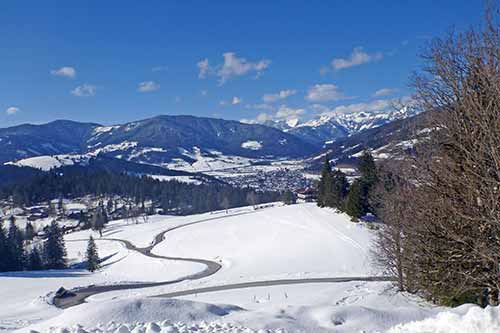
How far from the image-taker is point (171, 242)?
7288 cm

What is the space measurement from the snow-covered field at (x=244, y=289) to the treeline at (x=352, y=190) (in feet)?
7.71

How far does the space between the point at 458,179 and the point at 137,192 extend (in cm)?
16631

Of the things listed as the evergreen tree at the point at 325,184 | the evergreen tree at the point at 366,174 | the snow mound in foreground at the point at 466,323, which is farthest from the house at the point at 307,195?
the snow mound in foreground at the point at 466,323

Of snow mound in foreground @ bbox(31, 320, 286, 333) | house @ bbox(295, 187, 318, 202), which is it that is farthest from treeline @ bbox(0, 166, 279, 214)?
snow mound in foreground @ bbox(31, 320, 286, 333)

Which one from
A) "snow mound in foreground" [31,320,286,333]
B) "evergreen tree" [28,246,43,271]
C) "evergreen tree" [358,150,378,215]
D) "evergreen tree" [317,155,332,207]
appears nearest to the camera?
"snow mound in foreground" [31,320,286,333]

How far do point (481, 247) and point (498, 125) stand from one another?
265cm

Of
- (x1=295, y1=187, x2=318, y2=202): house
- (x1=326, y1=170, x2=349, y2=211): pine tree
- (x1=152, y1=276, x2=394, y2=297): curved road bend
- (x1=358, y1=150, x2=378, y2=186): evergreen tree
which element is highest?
(x1=358, y1=150, x2=378, y2=186): evergreen tree

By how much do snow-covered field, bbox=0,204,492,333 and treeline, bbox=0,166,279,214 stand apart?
49152 millimetres

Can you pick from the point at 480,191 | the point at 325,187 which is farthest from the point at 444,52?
the point at 325,187

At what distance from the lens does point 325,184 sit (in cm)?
7450

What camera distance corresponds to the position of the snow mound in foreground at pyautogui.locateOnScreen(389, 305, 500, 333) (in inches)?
261

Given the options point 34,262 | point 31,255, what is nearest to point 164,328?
point 34,262

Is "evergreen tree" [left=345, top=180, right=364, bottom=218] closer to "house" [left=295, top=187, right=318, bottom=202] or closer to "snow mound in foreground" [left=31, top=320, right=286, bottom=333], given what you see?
"snow mound in foreground" [left=31, top=320, right=286, bottom=333]

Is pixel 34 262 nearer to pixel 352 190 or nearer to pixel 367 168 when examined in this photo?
pixel 352 190
